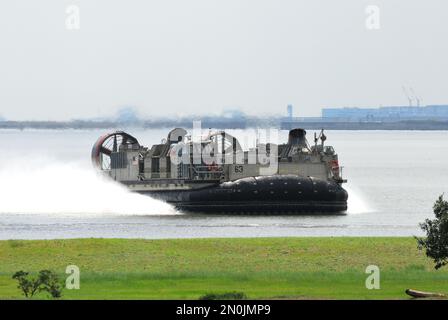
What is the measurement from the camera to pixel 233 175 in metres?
79.7

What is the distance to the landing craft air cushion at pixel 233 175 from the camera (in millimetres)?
76875

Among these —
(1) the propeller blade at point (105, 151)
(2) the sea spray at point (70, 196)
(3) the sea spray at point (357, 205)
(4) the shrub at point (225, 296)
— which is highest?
(1) the propeller blade at point (105, 151)

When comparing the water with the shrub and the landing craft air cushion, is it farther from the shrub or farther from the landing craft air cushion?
the shrub

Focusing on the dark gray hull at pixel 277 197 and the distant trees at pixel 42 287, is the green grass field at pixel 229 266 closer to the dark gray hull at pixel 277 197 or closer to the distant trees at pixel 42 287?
the distant trees at pixel 42 287

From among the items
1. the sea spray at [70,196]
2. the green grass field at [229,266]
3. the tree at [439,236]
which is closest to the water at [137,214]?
the sea spray at [70,196]

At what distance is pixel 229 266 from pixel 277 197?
32937 mm

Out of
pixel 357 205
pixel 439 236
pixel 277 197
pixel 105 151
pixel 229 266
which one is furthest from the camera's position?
pixel 105 151

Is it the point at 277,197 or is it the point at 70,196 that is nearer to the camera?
the point at 277,197

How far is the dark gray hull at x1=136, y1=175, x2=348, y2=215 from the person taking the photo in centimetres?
7669

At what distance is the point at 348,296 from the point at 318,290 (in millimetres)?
1673

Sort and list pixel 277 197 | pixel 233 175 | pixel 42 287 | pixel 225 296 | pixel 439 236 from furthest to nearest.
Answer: pixel 233 175 → pixel 277 197 → pixel 439 236 → pixel 42 287 → pixel 225 296

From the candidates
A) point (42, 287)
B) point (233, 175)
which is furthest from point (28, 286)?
point (233, 175)

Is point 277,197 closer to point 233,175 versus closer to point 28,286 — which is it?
point 233,175
